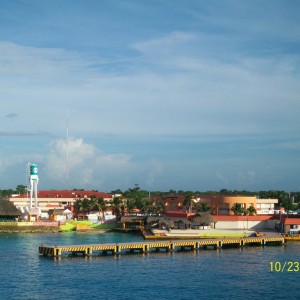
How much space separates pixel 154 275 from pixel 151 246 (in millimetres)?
19252

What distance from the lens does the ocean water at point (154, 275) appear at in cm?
5594

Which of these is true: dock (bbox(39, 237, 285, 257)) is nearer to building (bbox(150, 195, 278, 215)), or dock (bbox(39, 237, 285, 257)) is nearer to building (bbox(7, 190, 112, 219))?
building (bbox(150, 195, 278, 215))

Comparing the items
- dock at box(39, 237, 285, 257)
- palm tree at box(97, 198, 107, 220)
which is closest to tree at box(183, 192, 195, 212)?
palm tree at box(97, 198, 107, 220)

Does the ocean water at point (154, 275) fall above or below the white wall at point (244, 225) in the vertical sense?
below

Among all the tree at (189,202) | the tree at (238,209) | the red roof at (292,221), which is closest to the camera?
the red roof at (292,221)

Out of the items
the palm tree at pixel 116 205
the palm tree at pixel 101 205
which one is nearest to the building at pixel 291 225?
the palm tree at pixel 116 205

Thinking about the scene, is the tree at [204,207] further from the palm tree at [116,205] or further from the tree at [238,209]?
the palm tree at [116,205]

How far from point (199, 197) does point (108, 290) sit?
91004mm

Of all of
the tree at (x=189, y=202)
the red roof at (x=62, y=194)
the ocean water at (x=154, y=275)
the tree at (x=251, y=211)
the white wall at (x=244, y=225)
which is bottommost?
the ocean water at (x=154, y=275)

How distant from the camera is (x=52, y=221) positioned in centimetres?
12875

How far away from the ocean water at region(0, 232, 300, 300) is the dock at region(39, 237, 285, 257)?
1.55 metres

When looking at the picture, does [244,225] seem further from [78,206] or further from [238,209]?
[78,206]

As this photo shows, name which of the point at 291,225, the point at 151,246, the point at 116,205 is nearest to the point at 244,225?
the point at 291,225

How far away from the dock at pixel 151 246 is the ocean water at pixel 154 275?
5.09 ft
